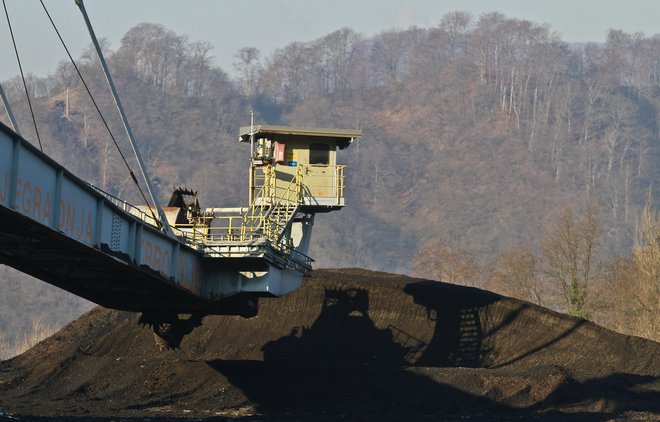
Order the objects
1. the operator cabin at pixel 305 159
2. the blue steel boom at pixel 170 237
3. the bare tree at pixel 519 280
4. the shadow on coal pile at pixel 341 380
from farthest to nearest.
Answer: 1. the bare tree at pixel 519 280
2. the operator cabin at pixel 305 159
3. the shadow on coal pile at pixel 341 380
4. the blue steel boom at pixel 170 237

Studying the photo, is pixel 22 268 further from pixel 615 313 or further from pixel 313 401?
pixel 615 313

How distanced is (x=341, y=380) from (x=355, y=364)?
657 centimetres

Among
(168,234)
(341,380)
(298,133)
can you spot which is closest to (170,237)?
(168,234)

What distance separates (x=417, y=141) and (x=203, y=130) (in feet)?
113

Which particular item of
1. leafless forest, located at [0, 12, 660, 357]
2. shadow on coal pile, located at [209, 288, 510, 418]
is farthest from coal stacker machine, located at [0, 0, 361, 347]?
leafless forest, located at [0, 12, 660, 357]

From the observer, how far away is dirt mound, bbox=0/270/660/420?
36750 millimetres

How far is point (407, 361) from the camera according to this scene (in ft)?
154

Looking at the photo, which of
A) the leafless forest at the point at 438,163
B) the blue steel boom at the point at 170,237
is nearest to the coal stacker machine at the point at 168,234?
the blue steel boom at the point at 170,237

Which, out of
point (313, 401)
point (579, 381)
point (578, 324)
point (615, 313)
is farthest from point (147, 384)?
point (615, 313)

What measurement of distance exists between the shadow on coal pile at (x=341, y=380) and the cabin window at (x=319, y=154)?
23.1 ft

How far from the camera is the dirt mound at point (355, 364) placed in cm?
3675

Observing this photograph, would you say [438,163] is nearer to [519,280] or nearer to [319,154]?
[519,280]

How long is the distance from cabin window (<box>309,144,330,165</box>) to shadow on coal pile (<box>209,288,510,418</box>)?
23.1 ft

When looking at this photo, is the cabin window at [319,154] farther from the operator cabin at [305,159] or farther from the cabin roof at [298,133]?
the cabin roof at [298,133]
